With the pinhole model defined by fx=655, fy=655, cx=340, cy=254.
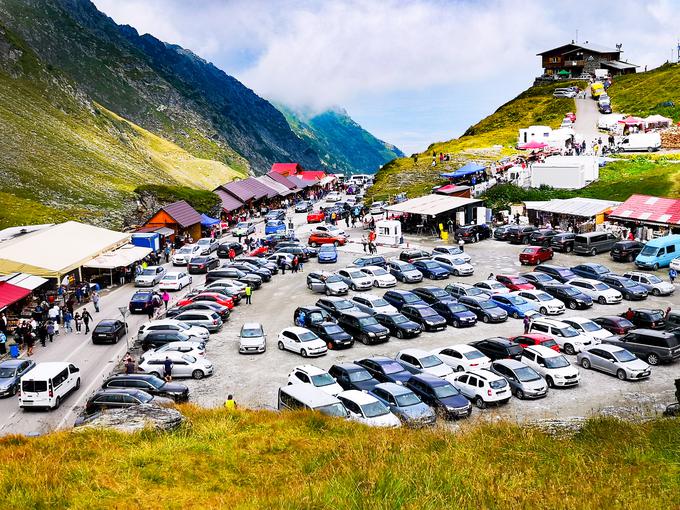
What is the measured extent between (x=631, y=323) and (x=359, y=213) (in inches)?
1921

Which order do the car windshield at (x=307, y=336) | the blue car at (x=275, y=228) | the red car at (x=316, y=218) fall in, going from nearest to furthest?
the car windshield at (x=307, y=336), the blue car at (x=275, y=228), the red car at (x=316, y=218)

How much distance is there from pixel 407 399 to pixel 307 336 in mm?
10119

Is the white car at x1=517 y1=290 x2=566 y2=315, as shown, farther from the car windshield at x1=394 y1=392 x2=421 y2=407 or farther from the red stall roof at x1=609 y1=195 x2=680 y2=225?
the red stall roof at x1=609 y1=195 x2=680 y2=225

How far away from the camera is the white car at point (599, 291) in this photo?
39.8 m

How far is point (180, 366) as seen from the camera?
97.7ft

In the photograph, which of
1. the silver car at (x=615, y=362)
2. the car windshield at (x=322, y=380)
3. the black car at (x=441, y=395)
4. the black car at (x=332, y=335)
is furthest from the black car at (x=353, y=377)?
the silver car at (x=615, y=362)

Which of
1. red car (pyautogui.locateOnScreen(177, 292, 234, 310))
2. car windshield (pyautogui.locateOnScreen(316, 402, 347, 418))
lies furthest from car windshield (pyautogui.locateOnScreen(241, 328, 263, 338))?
car windshield (pyautogui.locateOnScreen(316, 402, 347, 418))

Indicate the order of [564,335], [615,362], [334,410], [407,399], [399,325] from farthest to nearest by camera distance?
[399,325]
[564,335]
[615,362]
[407,399]
[334,410]

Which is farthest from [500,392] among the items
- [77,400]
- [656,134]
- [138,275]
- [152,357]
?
[656,134]

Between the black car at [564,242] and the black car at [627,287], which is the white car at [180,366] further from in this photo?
the black car at [564,242]

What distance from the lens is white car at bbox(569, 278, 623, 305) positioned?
3975cm

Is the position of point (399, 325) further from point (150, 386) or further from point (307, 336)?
point (150, 386)

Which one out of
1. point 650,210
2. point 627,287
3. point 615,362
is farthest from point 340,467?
point 650,210

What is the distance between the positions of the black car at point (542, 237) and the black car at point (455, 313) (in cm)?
2151
